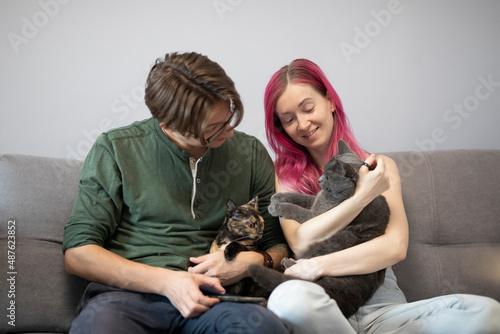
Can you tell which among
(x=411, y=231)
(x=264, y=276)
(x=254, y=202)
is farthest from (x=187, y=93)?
(x=411, y=231)

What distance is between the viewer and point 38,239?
5.59 feet

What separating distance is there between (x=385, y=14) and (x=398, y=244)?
1325 mm

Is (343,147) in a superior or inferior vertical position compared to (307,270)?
superior

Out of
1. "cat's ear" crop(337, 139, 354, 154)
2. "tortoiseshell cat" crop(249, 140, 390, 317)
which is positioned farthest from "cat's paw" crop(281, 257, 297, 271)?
"cat's ear" crop(337, 139, 354, 154)

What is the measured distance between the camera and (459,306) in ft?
4.49

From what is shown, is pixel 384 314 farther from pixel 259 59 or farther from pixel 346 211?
pixel 259 59

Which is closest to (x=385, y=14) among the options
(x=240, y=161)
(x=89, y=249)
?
(x=240, y=161)

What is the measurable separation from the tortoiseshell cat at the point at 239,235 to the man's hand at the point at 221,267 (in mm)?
21

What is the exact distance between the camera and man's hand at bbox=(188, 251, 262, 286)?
151 centimetres

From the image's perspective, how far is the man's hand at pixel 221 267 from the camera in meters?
1.51

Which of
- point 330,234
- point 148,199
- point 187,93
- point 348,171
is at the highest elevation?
point 187,93

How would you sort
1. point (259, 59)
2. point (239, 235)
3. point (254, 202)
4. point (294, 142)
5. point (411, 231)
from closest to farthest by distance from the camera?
point (239, 235), point (254, 202), point (294, 142), point (411, 231), point (259, 59)

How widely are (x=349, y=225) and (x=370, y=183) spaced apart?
187 mm

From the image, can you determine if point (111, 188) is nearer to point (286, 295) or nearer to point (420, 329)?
point (286, 295)
